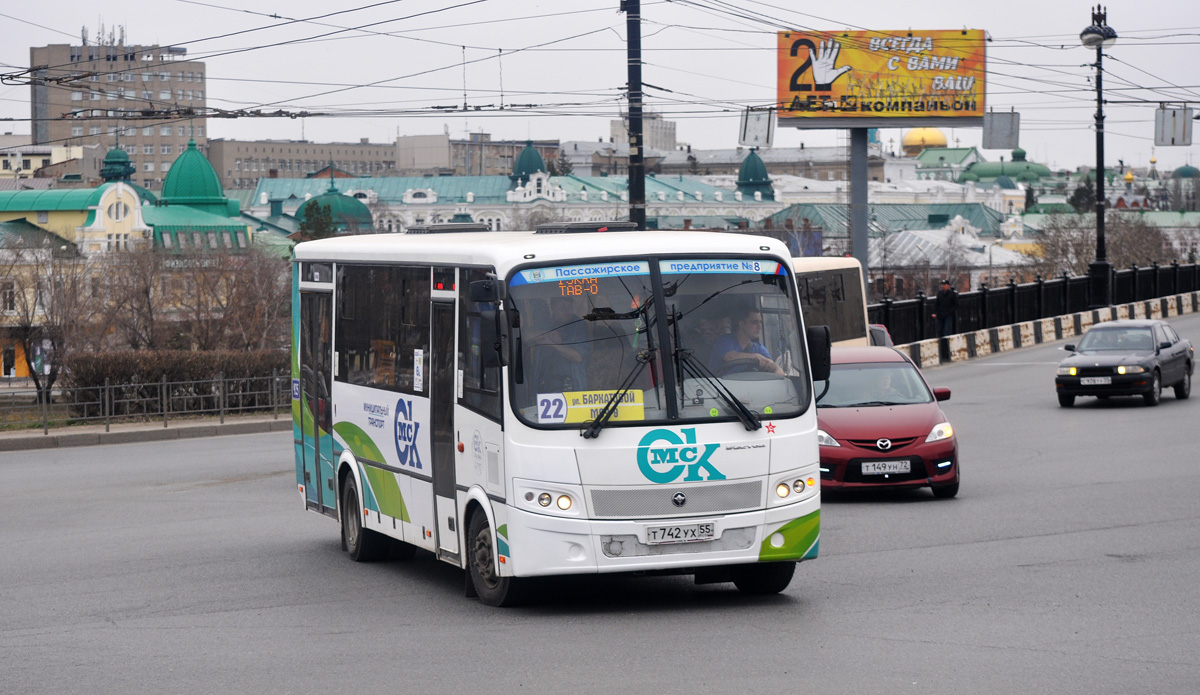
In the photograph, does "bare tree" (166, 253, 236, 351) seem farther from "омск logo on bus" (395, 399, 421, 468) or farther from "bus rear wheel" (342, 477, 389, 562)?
"омск logo on bus" (395, 399, 421, 468)

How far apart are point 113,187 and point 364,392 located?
95534 mm

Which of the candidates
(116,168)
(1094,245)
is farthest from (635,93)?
(116,168)

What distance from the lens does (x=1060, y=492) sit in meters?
14.3

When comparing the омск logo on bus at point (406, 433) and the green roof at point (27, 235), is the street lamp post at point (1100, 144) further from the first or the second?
the green roof at point (27, 235)

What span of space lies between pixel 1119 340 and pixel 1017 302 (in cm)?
1606

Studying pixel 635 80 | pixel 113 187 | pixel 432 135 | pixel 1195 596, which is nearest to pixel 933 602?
pixel 1195 596

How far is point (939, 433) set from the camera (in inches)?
562

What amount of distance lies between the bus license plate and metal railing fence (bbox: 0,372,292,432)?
19338 mm

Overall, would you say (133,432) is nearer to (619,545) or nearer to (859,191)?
(619,545)

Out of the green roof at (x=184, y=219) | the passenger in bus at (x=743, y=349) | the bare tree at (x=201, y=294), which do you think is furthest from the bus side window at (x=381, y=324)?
the green roof at (x=184, y=219)

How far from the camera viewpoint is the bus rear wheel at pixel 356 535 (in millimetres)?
11367

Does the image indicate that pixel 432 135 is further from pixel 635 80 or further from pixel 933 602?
pixel 933 602

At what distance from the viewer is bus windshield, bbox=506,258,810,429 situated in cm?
857

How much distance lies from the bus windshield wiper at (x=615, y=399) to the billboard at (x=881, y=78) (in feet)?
161
